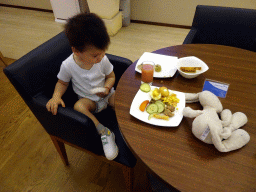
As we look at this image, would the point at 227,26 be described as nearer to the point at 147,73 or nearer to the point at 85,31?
the point at 147,73

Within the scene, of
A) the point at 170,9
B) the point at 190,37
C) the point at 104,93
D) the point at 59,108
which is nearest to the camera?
the point at 59,108

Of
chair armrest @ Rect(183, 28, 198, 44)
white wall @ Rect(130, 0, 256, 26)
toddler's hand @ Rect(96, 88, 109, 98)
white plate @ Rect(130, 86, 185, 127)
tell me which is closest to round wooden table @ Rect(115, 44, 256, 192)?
white plate @ Rect(130, 86, 185, 127)

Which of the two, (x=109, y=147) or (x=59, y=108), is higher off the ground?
(x=59, y=108)

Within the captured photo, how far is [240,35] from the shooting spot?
1567 mm

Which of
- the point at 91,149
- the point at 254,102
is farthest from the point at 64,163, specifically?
the point at 254,102

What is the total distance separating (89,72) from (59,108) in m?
0.31

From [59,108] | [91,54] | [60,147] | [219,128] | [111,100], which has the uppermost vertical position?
[91,54]

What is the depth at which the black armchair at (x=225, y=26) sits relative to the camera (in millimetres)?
1499

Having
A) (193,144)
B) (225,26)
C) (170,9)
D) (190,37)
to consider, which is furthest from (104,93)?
(170,9)

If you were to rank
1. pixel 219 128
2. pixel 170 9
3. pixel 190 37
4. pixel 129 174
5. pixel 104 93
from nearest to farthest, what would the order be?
pixel 219 128 → pixel 129 174 → pixel 104 93 → pixel 190 37 → pixel 170 9

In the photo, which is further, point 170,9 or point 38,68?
point 170,9

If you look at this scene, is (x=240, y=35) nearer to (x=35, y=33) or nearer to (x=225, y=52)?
(x=225, y=52)

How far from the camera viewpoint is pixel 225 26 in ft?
5.17

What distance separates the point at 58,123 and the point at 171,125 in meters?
0.63
